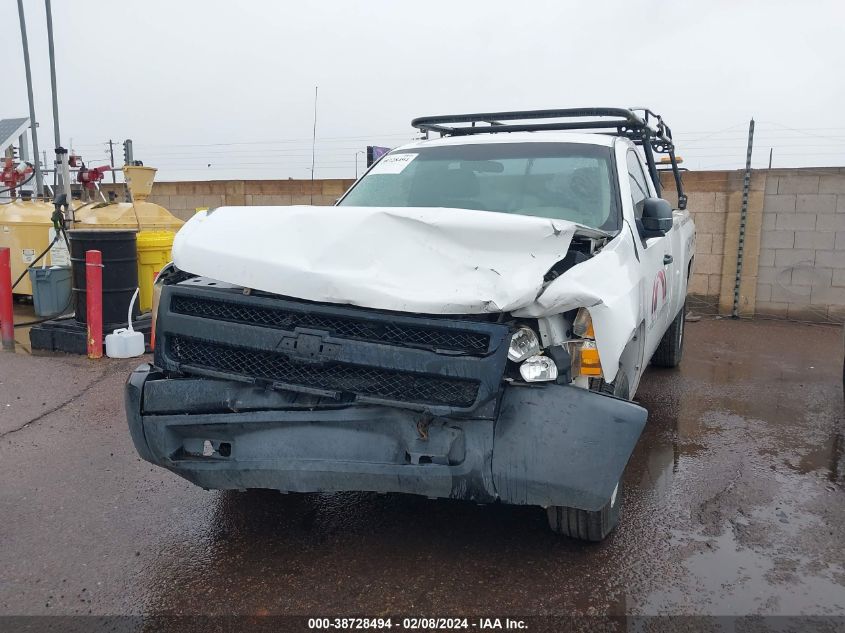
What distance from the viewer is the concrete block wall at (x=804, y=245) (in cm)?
884

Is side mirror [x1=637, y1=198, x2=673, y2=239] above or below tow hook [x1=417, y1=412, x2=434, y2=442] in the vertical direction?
above

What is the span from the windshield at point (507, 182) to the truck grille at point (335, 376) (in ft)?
4.78

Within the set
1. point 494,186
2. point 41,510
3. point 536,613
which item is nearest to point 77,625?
point 41,510

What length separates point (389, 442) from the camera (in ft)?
9.14

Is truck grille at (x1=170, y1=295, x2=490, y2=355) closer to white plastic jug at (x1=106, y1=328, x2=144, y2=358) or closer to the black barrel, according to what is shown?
white plastic jug at (x1=106, y1=328, x2=144, y2=358)

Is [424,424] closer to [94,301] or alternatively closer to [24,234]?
[94,301]

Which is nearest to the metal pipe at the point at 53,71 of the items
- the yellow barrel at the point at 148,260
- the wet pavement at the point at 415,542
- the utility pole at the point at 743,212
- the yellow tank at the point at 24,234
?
the yellow tank at the point at 24,234

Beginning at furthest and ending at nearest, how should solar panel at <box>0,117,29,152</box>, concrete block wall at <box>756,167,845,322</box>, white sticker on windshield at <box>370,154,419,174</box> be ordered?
1. solar panel at <box>0,117,29,152</box>
2. concrete block wall at <box>756,167,845,322</box>
3. white sticker on windshield at <box>370,154,419,174</box>

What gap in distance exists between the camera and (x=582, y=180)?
396 cm

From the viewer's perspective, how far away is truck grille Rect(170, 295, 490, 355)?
2.68 m

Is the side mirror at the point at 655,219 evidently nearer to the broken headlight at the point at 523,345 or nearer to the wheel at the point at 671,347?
the broken headlight at the point at 523,345

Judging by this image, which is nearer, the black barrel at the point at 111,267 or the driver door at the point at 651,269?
the driver door at the point at 651,269

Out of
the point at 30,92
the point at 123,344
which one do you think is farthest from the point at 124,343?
the point at 30,92

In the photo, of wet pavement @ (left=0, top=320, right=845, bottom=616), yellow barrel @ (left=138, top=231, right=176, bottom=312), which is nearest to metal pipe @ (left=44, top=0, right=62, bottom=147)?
yellow barrel @ (left=138, top=231, right=176, bottom=312)
